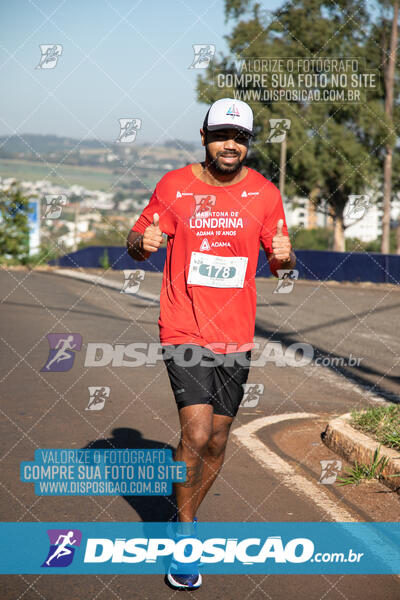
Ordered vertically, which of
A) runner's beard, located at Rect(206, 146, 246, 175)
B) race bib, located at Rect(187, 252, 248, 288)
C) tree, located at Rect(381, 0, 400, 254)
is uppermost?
tree, located at Rect(381, 0, 400, 254)

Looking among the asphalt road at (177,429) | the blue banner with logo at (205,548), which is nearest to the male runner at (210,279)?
the blue banner with logo at (205,548)

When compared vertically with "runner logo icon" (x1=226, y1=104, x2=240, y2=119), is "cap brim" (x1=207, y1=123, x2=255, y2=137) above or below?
below

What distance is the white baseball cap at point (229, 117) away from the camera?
3693mm

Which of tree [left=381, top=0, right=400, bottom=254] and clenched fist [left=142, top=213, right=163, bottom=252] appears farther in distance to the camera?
tree [left=381, top=0, right=400, bottom=254]

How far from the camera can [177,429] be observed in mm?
6266

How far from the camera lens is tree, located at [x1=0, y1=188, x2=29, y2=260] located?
154ft

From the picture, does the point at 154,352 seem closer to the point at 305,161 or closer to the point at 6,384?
the point at 6,384

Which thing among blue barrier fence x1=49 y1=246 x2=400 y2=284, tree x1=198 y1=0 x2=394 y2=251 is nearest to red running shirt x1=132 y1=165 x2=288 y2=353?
blue barrier fence x1=49 y1=246 x2=400 y2=284

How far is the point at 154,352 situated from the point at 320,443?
5207mm

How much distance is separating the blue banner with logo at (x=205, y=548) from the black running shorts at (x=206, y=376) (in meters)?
0.60

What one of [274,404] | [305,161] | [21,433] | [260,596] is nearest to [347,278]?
[305,161]

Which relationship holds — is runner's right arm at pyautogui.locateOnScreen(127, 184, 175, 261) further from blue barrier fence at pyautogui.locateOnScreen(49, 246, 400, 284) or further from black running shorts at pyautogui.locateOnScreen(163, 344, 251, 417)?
blue barrier fence at pyautogui.locateOnScreen(49, 246, 400, 284)

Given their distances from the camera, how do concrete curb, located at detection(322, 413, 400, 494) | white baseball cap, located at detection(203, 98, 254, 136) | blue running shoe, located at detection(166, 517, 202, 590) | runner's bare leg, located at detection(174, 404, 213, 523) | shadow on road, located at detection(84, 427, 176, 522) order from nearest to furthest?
blue running shoe, located at detection(166, 517, 202, 590) < runner's bare leg, located at detection(174, 404, 213, 523) < white baseball cap, located at detection(203, 98, 254, 136) < shadow on road, located at detection(84, 427, 176, 522) < concrete curb, located at detection(322, 413, 400, 494)

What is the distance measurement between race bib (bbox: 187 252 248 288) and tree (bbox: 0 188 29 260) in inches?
1716
